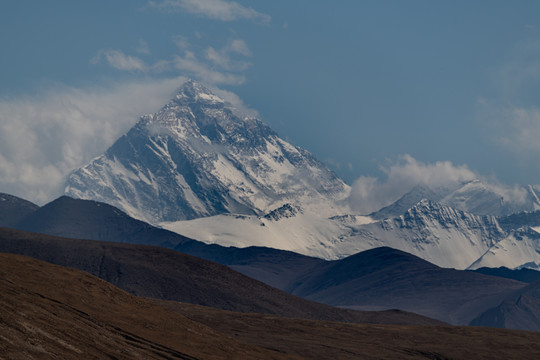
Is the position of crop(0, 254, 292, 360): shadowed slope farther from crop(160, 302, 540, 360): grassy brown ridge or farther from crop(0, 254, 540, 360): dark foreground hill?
crop(160, 302, 540, 360): grassy brown ridge

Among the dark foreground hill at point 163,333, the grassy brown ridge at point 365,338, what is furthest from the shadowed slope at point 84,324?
the grassy brown ridge at point 365,338

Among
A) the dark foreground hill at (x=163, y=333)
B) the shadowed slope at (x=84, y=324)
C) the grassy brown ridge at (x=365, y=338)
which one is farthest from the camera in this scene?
the grassy brown ridge at (x=365, y=338)

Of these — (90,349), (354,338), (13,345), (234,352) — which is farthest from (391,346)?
(13,345)

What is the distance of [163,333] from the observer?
114m

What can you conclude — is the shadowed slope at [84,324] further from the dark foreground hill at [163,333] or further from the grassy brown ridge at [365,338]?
the grassy brown ridge at [365,338]

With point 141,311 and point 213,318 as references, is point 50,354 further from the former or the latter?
point 213,318

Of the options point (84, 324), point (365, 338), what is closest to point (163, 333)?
point (84, 324)

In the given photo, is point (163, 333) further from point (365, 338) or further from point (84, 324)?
point (365, 338)

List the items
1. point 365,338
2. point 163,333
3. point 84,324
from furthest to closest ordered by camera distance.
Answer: point 365,338, point 163,333, point 84,324

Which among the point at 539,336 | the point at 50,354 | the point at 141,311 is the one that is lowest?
the point at 50,354

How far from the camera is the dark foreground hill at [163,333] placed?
85812 mm

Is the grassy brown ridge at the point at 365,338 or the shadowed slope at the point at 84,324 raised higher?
the grassy brown ridge at the point at 365,338

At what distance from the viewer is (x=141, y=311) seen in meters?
122

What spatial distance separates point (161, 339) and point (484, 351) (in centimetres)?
7943
